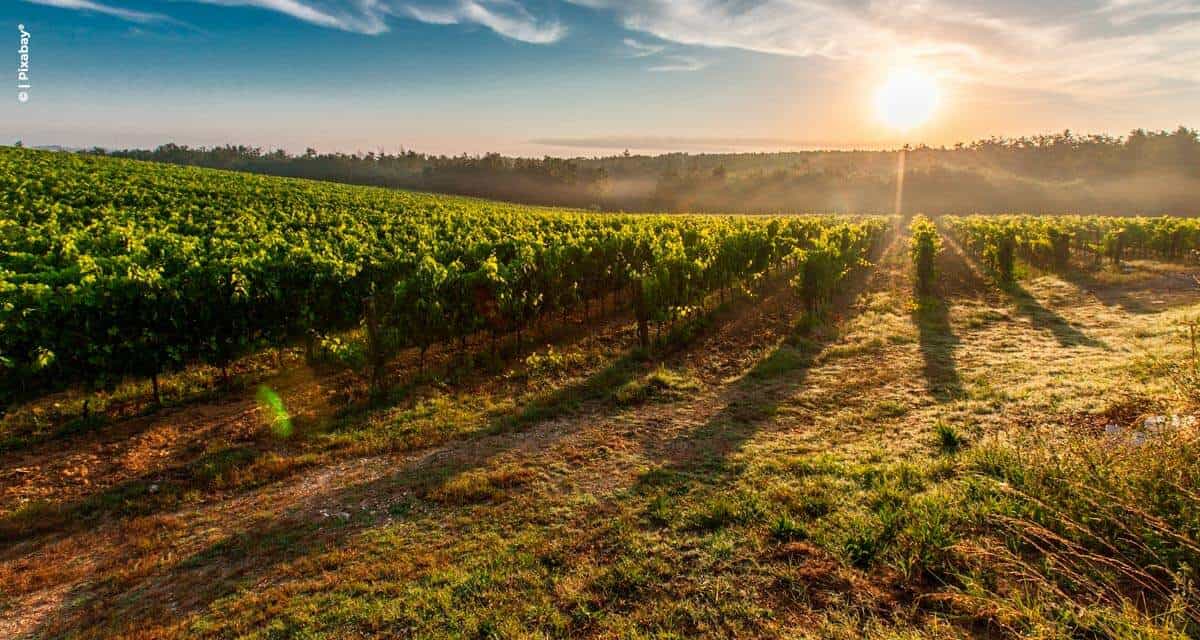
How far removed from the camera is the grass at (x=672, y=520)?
4.52 m

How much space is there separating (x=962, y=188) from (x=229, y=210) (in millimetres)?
99504

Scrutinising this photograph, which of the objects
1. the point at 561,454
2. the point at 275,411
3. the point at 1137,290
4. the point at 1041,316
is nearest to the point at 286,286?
the point at 275,411

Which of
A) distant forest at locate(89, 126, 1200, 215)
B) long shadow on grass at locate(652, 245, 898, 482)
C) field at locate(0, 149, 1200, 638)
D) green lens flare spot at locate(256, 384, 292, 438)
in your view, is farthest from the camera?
distant forest at locate(89, 126, 1200, 215)

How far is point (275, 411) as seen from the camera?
9992mm

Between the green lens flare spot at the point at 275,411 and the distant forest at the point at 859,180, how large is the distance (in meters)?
73.3

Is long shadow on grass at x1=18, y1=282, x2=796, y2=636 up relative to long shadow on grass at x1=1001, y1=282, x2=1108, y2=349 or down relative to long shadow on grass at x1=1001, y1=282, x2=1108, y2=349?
down

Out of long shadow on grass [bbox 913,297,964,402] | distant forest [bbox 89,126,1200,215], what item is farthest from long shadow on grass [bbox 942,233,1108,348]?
distant forest [bbox 89,126,1200,215]

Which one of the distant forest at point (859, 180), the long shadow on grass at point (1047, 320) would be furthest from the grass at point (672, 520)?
the distant forest at point (859, 180)

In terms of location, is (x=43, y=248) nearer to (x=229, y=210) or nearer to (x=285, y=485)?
(x=285, y=485)

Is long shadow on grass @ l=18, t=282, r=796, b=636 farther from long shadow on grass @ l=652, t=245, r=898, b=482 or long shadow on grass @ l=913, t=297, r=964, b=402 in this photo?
long shadow on grass @ l=913, t=297, r=964, b=402

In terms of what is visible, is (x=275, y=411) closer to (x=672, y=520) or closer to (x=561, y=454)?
(x=561, y=454)

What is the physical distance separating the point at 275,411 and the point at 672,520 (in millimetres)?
7993

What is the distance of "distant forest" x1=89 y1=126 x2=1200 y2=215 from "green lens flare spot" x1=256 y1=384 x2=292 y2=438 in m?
73.3

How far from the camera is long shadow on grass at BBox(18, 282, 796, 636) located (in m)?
5.15
